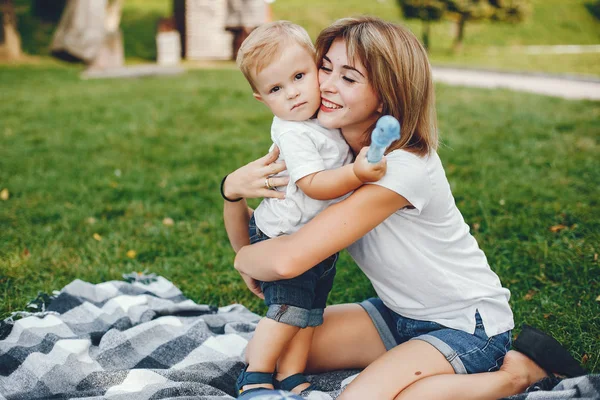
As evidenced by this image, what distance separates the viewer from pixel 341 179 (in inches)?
73.6

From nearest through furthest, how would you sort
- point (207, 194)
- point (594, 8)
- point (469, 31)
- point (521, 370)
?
point (521, 370), point (207, 194), point (469, 31), point (594, 8)

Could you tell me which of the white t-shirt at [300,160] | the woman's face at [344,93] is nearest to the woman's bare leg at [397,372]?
the white t-shirt at [300,160]

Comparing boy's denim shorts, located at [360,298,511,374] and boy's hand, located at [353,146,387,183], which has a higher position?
boy's hand, located at [353,146,387,183]

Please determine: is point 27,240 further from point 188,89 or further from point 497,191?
point 188,89

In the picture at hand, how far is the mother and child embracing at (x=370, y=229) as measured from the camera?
1.92 m

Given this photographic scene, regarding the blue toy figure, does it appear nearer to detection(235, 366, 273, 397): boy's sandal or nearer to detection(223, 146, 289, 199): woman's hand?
detection(223, 146, 289, 199): woman's hand

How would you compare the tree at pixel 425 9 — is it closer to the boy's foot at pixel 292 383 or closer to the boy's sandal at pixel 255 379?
the boy's foot at pixel 292 383

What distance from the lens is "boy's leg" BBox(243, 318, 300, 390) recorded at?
81.1 inches

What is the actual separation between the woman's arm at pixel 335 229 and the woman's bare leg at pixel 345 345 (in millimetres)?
511


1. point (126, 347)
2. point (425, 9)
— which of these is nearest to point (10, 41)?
point (425, 9)

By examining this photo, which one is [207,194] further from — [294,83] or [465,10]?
[465,10]

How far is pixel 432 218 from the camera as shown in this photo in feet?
6.71

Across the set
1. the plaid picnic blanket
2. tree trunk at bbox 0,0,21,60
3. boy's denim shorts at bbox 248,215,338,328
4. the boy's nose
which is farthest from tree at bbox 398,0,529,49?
boy's denim shorts at bbox 248,215,338,328

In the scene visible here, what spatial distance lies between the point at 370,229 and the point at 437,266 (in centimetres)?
31
